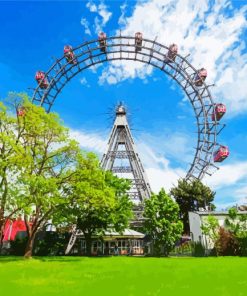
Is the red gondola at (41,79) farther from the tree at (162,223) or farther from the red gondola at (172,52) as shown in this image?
the tree at (162,223)

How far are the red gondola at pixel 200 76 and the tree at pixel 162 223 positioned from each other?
22.2 m

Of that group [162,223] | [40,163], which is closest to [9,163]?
[40,163]

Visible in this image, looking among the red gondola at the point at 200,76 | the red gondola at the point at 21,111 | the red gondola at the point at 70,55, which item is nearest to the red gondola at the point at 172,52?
the red gondola at the point at 200,76

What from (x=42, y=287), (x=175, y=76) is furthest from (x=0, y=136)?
(x=175, y=76)

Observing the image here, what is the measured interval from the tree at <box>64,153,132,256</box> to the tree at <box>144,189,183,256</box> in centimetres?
347

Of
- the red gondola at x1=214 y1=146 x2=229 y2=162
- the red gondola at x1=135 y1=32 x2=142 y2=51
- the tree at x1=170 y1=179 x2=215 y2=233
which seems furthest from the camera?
the tree at x1=170 y1=179 x2=215 y2=233

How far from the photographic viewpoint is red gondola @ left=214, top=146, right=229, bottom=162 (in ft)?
180

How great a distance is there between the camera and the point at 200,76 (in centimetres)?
5869

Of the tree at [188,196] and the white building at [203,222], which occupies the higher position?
the tree at [188,196]

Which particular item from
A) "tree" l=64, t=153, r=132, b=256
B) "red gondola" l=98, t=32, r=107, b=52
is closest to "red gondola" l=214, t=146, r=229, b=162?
"tree" l=64, t=153, r=132, b=256

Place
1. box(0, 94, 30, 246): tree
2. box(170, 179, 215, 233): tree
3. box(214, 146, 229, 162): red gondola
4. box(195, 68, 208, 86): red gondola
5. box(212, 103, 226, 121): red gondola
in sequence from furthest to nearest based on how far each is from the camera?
1. box(170, 179, 215, 233): tree
2. box(195, 68, 208, 86): red gondola
3. box(212, 103, 226, 121): red gondola
4. box(214, 146, 229, 162): red gondola
5. box(0, 94, 30, 246): tree

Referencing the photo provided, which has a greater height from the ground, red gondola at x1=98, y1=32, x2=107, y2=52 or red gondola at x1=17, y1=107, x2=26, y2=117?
red gondola at x1=98, y1=32, x2=107, y2=52

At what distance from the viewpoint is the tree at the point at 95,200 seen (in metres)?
31.9

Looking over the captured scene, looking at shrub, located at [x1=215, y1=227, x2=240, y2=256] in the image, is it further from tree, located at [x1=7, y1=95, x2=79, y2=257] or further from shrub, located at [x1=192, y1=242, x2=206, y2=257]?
tree, located at [x1=7, y1=95, x2=79, y2=257]
